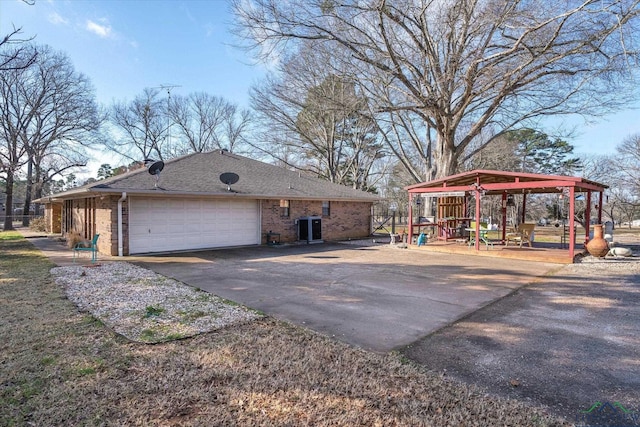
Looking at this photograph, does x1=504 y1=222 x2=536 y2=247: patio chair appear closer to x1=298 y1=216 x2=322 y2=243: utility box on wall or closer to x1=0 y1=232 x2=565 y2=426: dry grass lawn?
x1=298 y1=216 x2=322 y2=243: utility box on wall

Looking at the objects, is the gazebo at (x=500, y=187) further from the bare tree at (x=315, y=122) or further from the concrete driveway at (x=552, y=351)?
the bare tree at (x=315, y=122)

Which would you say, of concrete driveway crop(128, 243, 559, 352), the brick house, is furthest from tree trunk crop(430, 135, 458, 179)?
concrete driveway crop(128, 243, 559, 352)

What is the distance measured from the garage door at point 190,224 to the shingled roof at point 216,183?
63 centimetres

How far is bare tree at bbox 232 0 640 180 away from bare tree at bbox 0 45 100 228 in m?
21.2

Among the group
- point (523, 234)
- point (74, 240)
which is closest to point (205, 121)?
point (74, 240)

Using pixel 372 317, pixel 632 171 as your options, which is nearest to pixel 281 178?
pixel 372 317

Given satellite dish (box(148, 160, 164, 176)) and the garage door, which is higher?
satellite dish (box(148, 160, 164, 176))

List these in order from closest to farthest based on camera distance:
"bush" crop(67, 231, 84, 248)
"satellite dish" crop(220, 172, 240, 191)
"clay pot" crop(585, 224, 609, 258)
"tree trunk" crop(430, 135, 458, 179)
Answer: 1. "clay pot" crop(585, 224, 609, 258)
2. "satellite dish" crop(220, 172, 240, 191)
3. "bush" crop(67, 231, 84, 248)
4. "tree trunk" crop(430, 135, 458, 179)

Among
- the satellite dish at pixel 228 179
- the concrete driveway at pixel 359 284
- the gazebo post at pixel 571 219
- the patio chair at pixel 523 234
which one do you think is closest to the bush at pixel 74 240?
the concrete driveway at pixel 359 284

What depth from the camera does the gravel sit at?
4391mm

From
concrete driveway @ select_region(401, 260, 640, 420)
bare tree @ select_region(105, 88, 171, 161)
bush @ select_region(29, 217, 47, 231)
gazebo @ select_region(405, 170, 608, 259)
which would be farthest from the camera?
bare tree @ select_region(105, 88, 171, 161)

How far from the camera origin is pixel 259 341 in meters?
3.96

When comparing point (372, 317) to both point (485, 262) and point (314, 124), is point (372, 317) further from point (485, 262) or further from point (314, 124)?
point (314, 124)

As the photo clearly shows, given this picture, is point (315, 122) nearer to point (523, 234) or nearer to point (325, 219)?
point (325, 219)
